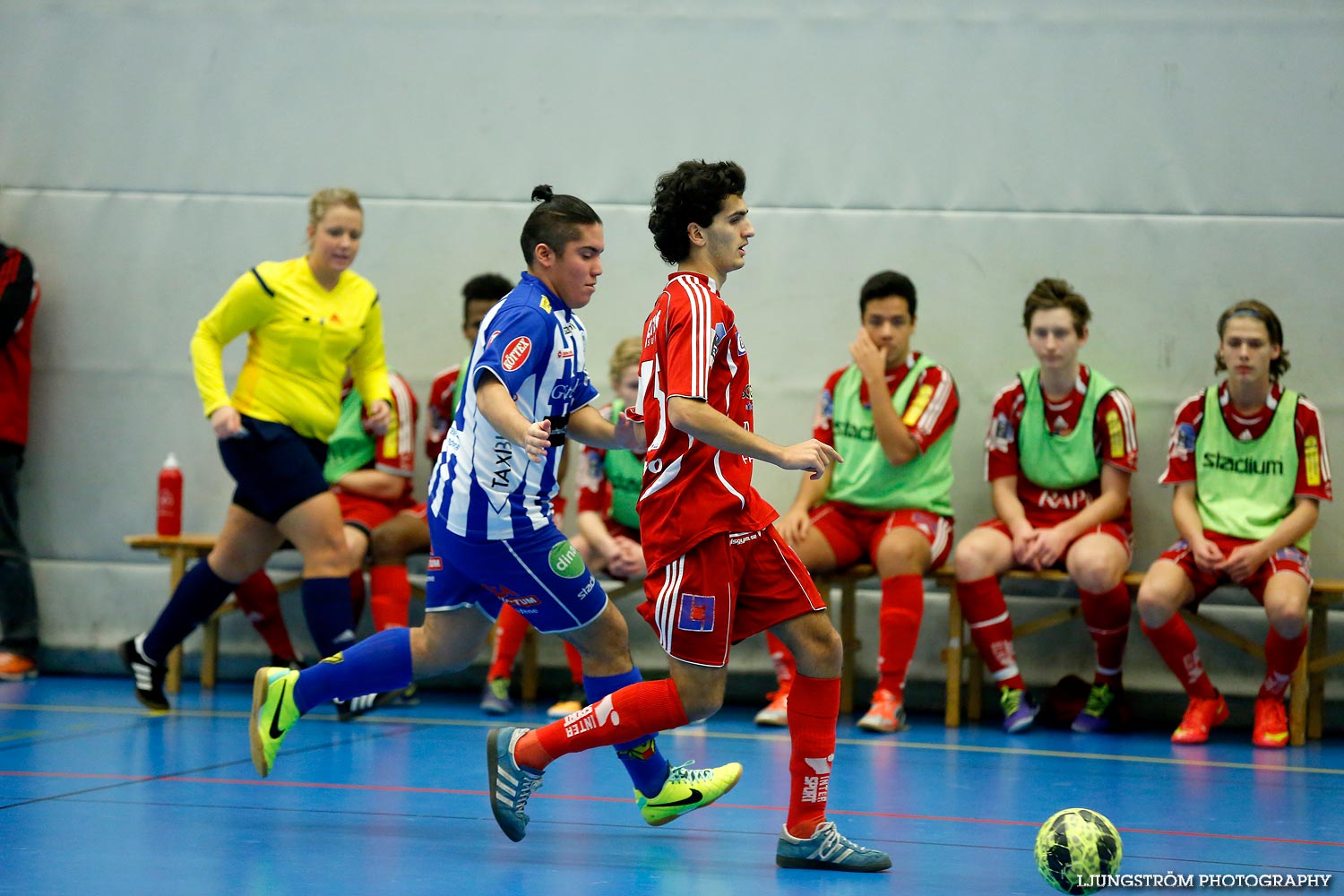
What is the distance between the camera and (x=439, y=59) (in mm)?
7238

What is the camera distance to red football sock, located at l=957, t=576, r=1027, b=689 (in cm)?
607

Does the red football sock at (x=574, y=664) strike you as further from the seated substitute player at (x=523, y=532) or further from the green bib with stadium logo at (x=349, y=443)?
the seated substitute player at (x=523, y=532)

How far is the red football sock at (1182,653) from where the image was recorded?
19.3 ft

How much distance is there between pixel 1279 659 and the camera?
5836mm

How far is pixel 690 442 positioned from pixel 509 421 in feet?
1.57

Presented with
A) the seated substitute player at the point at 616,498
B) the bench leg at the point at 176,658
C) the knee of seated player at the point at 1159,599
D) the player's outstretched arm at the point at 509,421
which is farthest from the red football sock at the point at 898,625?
the bench leg at the point at 176,658

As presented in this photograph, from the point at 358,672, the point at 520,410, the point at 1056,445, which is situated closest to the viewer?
the point at 520,410

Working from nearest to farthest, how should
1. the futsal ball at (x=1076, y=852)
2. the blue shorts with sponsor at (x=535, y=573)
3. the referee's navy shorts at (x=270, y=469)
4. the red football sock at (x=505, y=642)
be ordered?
the futsal ball at (x=1076, y=852) < the blue shorts with sponsor at (x=535, y=573) < the referee's navy shorts at (x=270, y=469) < the red football sock at (x=505, y=642)

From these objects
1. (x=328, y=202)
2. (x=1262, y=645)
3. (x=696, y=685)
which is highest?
(x=328, y=202)

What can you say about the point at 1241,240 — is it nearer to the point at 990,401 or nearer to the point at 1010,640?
the point at 990,401

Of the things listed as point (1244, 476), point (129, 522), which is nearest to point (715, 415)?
point (1244, 476)

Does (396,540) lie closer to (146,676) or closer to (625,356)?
(146,676)


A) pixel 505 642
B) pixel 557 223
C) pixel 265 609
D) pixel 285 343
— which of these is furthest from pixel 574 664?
pixel 557 223

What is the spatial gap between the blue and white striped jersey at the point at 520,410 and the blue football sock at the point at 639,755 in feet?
1.63
